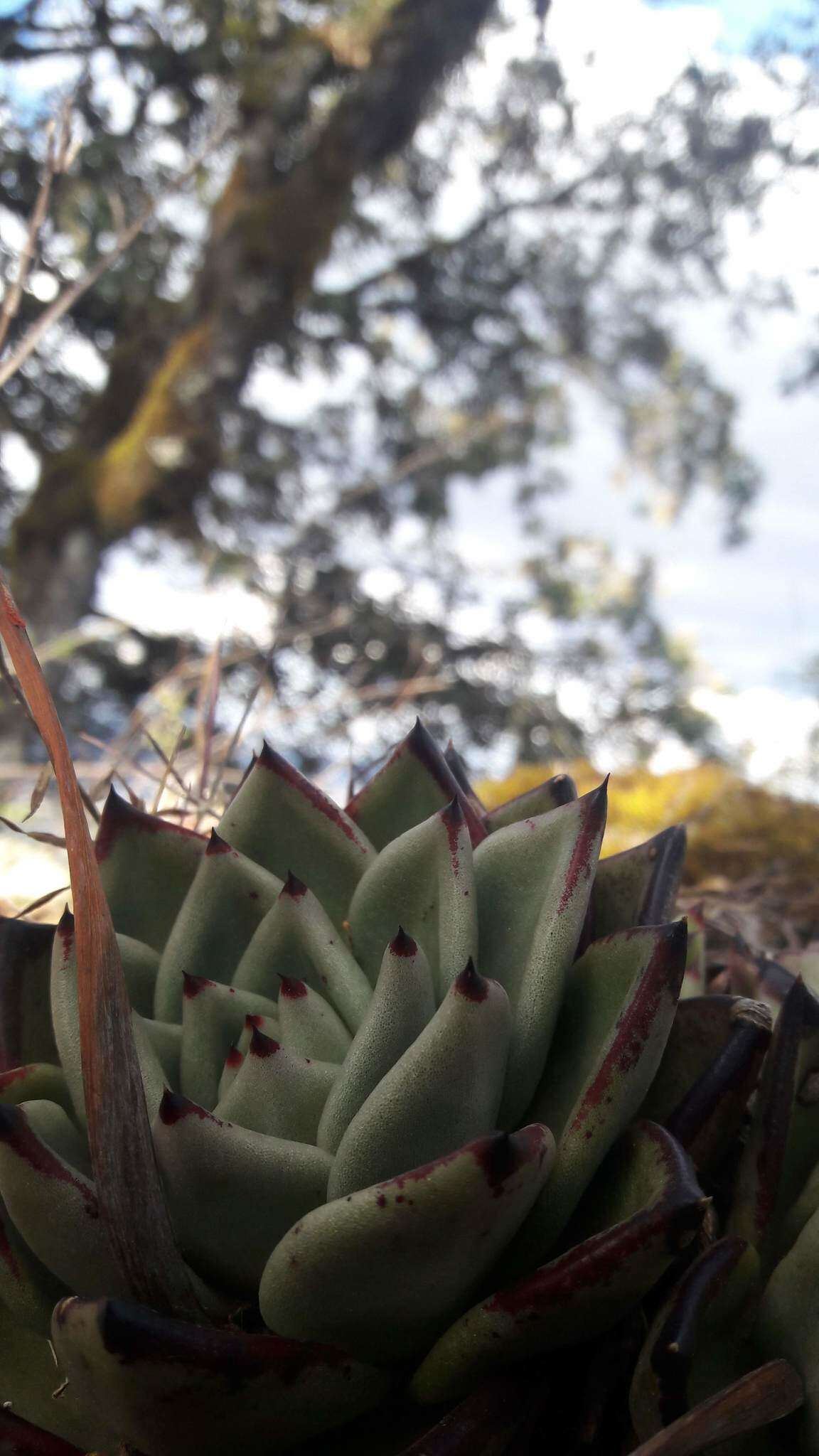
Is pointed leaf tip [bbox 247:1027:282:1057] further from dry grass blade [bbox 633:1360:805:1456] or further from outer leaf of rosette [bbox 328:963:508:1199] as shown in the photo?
dry grass blade [bbox 633:1360:805:1456]

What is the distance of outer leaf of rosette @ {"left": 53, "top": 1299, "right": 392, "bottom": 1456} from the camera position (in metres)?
0.29

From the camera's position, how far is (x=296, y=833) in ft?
1.58

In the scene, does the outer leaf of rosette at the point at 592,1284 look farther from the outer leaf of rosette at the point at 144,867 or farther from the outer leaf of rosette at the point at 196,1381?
the outer leaf of rosette at the point at 144,867

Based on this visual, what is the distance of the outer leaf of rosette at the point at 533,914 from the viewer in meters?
0.38

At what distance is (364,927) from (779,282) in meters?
5.07

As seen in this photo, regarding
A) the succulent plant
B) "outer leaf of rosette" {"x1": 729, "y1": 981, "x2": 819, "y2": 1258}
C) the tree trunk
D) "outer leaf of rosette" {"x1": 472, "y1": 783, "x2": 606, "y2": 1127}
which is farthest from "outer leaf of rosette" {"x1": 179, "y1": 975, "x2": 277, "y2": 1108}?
the tree trunk

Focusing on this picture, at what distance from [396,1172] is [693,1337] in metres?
0.11

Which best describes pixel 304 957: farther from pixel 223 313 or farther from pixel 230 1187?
pixel 223 313

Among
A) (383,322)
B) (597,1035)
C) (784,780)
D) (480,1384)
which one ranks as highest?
(383,322)

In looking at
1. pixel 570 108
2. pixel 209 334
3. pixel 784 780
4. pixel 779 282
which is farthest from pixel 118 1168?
pixel 779 282

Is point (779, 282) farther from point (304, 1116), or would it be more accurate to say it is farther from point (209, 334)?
point (304, 1116)

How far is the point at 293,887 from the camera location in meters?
0.43

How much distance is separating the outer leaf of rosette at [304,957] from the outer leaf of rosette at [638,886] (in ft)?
0.36

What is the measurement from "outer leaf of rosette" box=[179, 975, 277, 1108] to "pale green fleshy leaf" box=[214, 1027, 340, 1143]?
31 millimetres
